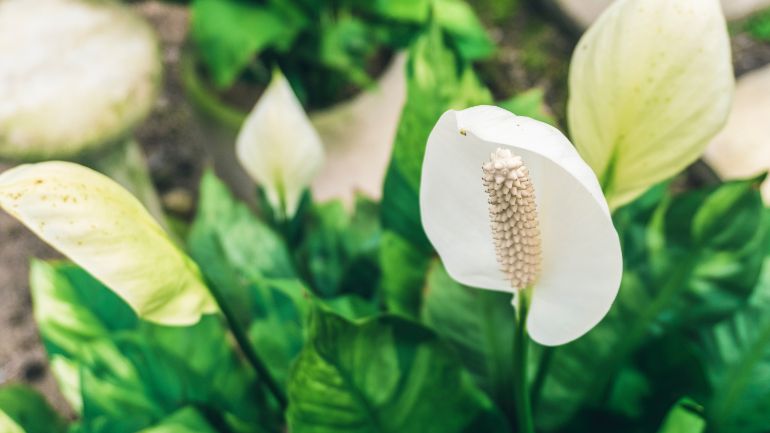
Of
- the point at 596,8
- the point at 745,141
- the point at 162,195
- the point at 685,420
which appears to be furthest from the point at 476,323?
the point at 596,8

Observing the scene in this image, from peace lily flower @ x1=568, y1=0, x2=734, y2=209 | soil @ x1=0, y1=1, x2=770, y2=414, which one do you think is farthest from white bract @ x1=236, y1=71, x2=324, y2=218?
soil @ x1=0, y1=1, x2=770, y2=414

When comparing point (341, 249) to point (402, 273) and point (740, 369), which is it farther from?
point (740, 369)

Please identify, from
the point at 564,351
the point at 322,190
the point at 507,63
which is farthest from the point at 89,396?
the point at 507,63

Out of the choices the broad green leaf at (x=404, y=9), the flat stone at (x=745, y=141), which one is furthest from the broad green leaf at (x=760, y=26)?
the broad green leaf at (x=404, y=9)

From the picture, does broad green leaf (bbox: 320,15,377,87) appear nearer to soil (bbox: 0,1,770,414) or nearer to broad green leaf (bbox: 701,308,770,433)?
soil (bbox: 0,1,770,414)

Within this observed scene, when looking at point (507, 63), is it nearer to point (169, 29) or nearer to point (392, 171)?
point (169, 29)
